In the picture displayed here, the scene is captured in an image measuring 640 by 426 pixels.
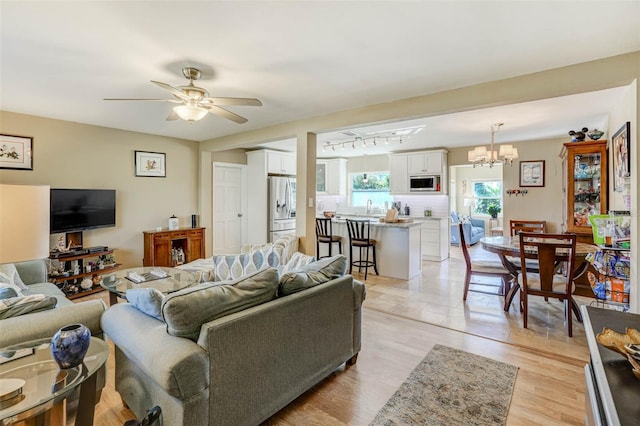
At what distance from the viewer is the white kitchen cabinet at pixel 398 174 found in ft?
23.6

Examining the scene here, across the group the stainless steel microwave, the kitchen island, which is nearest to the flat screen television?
the kitchen island

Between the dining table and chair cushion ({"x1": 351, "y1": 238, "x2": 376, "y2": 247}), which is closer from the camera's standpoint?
the dining table

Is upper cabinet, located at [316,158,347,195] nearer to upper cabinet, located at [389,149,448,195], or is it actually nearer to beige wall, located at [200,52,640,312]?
upper cabinet, located at [389,149,448,195]

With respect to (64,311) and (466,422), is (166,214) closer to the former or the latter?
(64,311)

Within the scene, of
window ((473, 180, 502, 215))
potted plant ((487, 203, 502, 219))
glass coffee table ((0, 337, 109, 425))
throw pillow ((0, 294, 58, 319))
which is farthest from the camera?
window ((473, 180, 502, 215))

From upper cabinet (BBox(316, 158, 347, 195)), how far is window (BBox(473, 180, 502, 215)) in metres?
4.94

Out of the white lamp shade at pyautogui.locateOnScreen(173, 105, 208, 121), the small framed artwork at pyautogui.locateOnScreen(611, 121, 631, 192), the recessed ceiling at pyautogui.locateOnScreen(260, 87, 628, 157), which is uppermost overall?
the recessed ceiling at pyautogui.locateOnScreen(260, 87, 628, 157)

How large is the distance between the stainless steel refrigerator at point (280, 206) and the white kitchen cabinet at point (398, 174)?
7.92 ft

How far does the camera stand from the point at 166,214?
18.6 ft

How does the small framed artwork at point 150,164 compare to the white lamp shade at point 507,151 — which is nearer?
the white lamp shade at point 507,151

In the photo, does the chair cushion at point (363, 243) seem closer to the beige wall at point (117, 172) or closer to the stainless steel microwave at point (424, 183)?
the stainless steel microwave at point (424, 183)

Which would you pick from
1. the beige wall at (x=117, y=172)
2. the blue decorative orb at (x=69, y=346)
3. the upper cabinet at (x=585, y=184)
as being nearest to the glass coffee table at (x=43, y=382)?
the blue decorative orb at (x=69, y=346)

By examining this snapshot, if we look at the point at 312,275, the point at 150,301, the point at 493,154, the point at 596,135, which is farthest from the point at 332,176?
the point at 150,301

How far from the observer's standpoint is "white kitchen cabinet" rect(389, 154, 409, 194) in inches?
283
